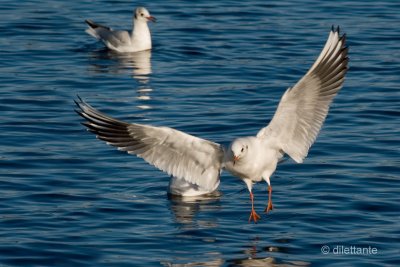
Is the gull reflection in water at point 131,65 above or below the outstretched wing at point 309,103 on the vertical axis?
below

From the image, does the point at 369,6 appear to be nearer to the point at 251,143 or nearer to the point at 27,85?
the point at 27,85

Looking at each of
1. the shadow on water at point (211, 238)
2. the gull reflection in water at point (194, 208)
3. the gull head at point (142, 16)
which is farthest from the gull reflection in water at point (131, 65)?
the shadow on water at point (211, 238)

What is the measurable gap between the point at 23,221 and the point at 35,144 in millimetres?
3345

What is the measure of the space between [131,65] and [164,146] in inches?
348

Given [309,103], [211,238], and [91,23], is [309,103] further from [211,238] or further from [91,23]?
[91,23]

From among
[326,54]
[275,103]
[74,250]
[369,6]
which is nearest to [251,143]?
[326,54]

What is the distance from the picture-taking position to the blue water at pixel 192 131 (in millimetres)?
11703

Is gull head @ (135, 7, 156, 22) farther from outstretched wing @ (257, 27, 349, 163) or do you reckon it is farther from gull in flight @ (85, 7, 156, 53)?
outstretched wing @ (257, 27, 349, 163)

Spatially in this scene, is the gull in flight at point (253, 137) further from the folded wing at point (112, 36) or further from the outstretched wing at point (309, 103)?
the folded wing at point (112, 36)

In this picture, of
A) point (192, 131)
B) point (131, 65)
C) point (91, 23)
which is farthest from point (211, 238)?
point (91, 23)

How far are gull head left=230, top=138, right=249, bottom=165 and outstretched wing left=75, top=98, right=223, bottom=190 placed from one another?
36cm

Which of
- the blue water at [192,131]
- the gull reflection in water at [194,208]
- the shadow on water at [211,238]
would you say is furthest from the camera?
the gull reflection in water at [194,208]

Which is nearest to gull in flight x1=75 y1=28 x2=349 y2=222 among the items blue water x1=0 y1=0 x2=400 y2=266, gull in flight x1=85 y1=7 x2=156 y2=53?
blue water x1=0 y1=0 x2=400 y2=266

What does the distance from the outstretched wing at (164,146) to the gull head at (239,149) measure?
36 cm
